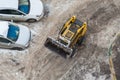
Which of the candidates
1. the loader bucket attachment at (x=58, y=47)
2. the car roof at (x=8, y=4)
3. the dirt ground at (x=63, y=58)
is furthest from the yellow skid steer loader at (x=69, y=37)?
the car roof at (x=8, y=4)

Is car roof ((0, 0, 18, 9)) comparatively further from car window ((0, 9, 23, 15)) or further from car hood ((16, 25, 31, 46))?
car hood ((16, 25, 31, 46))

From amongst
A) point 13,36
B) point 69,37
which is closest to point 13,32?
point 13,36

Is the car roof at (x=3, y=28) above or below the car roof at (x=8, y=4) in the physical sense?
below

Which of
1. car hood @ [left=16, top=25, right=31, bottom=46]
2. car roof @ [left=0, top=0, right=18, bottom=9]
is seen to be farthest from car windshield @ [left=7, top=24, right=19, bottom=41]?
car roof @ [left=0, top=0, right=18, bottom=9]

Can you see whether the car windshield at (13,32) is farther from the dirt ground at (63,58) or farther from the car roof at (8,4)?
the car roof at (8,4)

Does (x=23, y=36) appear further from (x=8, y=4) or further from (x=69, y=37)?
(x=69, y=37)

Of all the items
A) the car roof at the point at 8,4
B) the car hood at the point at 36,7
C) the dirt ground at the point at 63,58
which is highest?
the car roof at the point at 8,4
